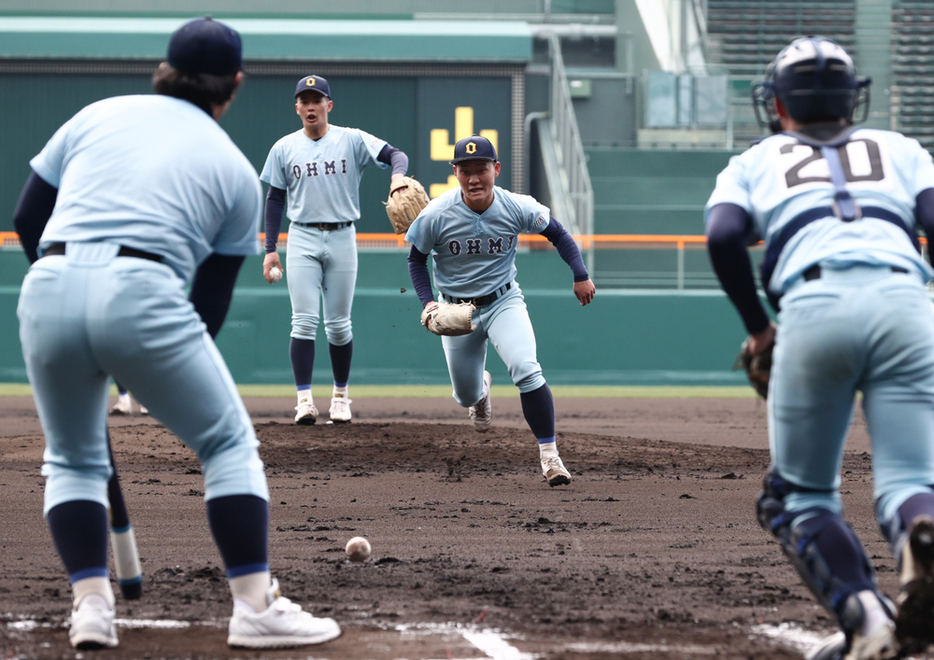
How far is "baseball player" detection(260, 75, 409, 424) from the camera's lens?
8297mm

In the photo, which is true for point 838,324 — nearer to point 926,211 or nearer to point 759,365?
point 759,365

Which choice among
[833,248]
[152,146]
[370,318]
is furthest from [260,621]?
[370,318]

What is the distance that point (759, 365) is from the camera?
304cm

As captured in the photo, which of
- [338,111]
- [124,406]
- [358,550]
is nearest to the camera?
[358,550]

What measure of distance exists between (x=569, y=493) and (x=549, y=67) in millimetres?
14524

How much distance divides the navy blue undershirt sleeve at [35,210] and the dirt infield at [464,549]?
1.14 meters

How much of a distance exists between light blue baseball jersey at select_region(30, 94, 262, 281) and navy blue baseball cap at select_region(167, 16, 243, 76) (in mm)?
115

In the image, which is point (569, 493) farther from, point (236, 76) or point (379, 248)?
point (379, 248)

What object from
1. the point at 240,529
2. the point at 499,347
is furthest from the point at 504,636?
the point at 499,347

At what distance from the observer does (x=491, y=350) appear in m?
14.2

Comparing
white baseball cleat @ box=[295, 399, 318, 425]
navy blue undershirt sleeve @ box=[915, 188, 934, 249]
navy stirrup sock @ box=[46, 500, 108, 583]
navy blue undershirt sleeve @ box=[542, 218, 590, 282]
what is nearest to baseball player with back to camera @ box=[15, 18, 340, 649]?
navy stirrup sock @ box=[46, 500, 108, 583]

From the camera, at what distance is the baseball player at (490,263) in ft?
20.5

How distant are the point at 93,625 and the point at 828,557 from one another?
76.3 inches

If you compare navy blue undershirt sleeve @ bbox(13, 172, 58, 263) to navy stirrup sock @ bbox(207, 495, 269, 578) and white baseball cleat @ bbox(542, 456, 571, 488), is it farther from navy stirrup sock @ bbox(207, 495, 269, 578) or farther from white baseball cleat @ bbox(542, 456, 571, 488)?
white baseball cleat @ bbox(542, 456, 571, 488)
